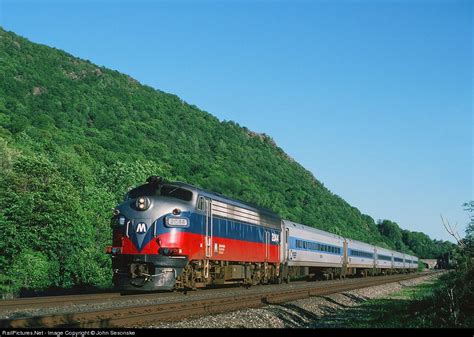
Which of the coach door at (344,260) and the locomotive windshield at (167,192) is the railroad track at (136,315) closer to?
the locomotive windshield at (167,192)

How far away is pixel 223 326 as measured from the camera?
1522cm

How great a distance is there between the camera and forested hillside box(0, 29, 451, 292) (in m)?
41.0

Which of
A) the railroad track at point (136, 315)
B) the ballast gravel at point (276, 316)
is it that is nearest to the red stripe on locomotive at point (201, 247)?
the railroad track at point (136, 315)

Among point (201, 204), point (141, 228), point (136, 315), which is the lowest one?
point (136, 315)

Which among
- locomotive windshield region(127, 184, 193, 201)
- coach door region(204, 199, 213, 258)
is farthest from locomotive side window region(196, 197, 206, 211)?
locomotive windshield region(127, 184, 193, 201)

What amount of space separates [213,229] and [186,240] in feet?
9.25

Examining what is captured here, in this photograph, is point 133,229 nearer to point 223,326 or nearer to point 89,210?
point 223,326

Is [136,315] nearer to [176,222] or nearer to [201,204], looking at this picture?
[176,222]

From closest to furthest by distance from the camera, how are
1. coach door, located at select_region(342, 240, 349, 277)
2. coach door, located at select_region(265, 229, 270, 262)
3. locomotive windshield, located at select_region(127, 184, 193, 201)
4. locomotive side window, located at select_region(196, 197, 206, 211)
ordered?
locomotive windshield, located at select_region(127, 184, 193, 201), locomotive side window, located at select_region(196, 197, 206, 211), coach door, located at select_region(265, 229, 270, 262), coach door, located at select_region(342, 240, 349, 277)

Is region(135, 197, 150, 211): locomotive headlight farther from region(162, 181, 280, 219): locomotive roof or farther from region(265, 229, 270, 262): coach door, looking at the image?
region(265, 229, 270, 262): coach door

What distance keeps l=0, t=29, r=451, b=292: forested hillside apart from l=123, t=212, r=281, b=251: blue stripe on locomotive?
1343 cm

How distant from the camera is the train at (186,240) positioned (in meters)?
22.5

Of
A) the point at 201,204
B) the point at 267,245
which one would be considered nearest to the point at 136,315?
the point at 201,204

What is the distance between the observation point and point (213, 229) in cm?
2583
